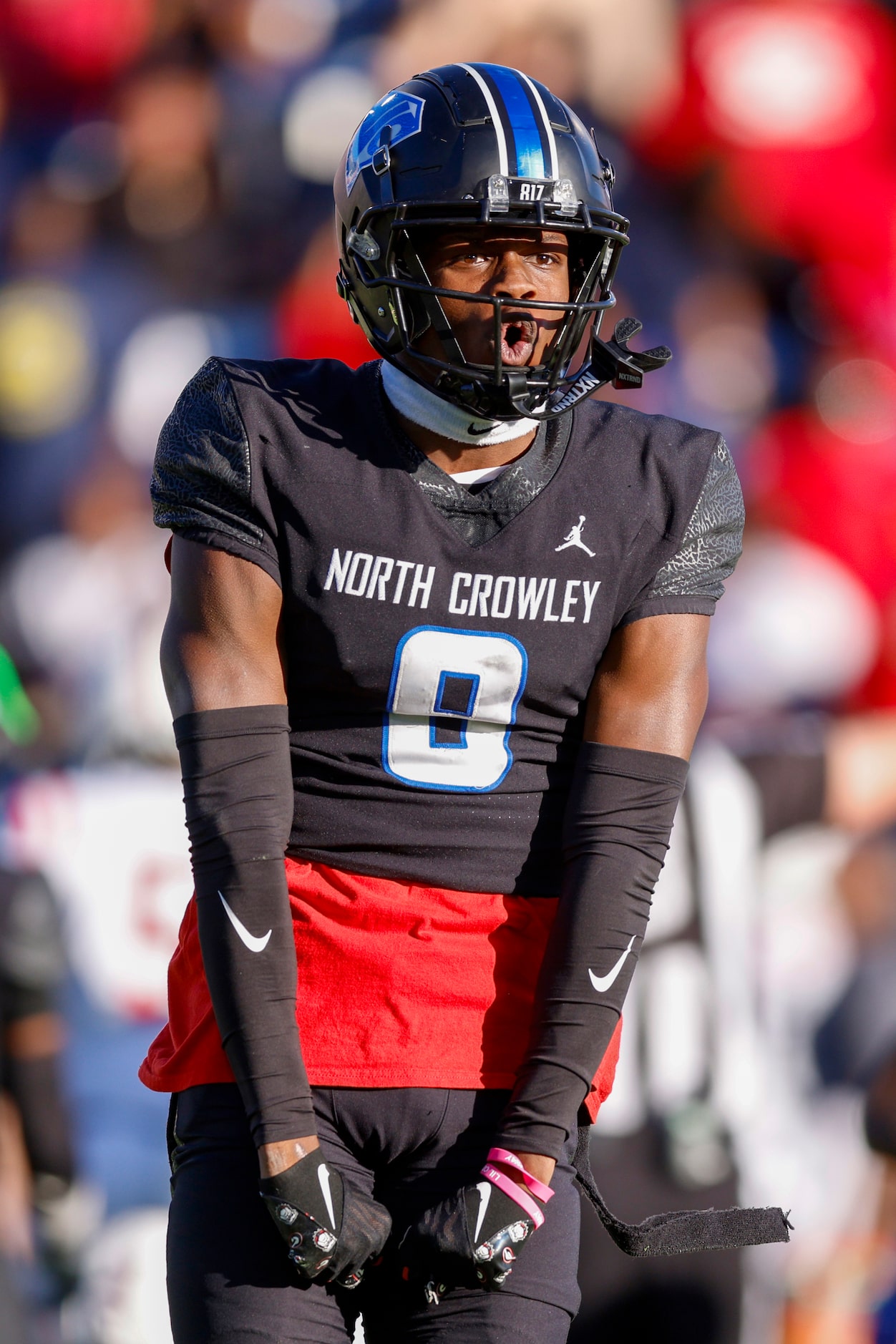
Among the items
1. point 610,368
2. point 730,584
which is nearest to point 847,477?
point 730,584

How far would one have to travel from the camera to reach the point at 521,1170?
1470mm

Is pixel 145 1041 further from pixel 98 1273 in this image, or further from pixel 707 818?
pixel 707 818

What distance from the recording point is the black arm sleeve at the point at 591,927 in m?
1.51

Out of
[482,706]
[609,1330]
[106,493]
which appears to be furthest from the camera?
[106,493]

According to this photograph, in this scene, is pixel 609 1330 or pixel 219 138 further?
pixel 219 138

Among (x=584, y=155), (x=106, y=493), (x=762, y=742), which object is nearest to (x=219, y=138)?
(x=106, y=493)

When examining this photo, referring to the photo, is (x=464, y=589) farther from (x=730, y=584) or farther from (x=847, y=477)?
(x=847, y=477)

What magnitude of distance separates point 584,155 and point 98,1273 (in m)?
2.63

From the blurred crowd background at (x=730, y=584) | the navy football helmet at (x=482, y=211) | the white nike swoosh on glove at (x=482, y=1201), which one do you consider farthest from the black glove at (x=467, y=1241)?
the blurred crowd background at (x=730, y=584)

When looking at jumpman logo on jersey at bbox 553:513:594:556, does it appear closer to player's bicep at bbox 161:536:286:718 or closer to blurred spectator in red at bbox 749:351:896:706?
player's bicep at bbox 161:536:286:718

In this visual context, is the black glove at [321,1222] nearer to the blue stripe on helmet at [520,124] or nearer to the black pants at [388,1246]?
the black pants at [388,1246]

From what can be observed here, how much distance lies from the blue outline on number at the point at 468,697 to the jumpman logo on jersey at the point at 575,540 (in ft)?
0.50

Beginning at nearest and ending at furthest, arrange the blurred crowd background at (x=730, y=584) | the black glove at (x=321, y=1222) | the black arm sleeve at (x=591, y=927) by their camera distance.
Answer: the black glove at (x=321, y=1222) → the black arm sleeve at (x=591, y=927) → the blurred crowd background at (x=730, y=584)

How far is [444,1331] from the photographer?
1453 mm
